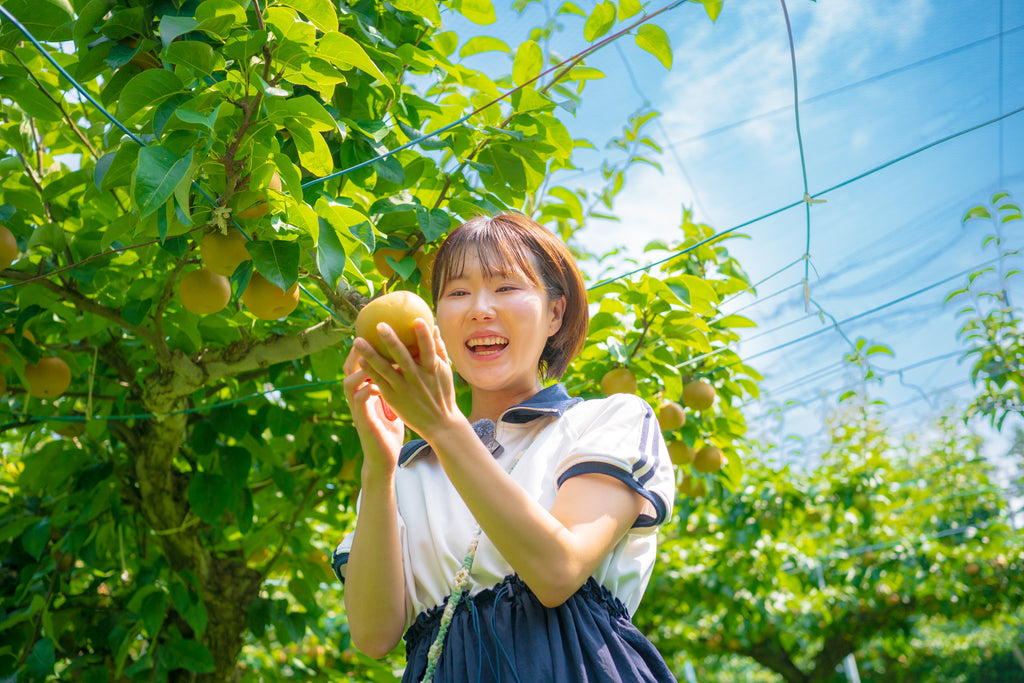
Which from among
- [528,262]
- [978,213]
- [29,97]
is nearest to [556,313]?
[528,262]

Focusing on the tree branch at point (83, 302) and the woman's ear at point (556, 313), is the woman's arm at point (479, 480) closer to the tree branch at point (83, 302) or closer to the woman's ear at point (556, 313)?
the woman's ear at point (556, 313)

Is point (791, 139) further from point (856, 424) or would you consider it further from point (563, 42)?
point (856, 424)

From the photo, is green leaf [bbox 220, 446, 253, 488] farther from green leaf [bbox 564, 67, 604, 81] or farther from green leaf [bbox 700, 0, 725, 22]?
green leaf [bbox 700, 0, 725, 22]

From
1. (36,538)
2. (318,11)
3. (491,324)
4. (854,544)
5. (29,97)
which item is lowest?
(491,324)

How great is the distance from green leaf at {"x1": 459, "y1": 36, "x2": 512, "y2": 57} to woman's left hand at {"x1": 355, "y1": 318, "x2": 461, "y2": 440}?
110cm

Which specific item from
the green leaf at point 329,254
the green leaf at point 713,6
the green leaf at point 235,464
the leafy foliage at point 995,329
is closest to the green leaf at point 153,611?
the green leaf at point 235,464

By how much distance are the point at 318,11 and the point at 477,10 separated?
0.47 meters

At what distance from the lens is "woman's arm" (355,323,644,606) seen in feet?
2.37

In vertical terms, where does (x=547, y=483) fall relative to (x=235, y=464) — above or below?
below

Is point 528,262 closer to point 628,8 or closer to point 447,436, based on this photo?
point 447,436

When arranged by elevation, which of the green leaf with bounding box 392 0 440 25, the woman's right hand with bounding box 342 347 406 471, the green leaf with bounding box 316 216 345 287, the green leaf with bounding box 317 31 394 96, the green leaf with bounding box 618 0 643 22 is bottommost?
the woman's right hand with bounding box 342 347 406 471

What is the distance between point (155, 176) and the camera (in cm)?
103

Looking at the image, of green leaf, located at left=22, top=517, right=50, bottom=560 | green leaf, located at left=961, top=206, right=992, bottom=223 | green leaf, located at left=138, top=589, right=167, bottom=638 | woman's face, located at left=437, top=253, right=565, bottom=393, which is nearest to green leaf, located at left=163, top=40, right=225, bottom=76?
woman's face, located at left=437, top=253, right=565, bottom=393

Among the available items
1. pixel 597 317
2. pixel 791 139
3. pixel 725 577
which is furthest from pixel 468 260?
pixel 725 577
